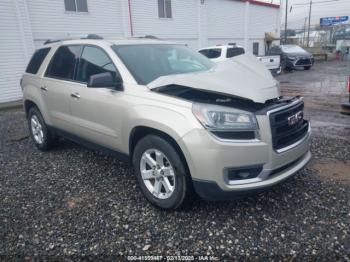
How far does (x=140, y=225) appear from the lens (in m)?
3.02

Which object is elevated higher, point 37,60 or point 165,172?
point 37,60

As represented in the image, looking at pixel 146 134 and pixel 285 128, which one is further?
pixel 146 134

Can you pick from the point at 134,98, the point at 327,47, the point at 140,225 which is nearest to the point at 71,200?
the point at 140,225

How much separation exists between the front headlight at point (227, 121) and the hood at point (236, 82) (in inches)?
7.9

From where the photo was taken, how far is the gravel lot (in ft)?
8.75

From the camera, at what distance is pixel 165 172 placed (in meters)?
3.07

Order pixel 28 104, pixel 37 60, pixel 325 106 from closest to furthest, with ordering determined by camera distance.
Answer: pixel 37 60 → pixel 28 104 → pixel 325 106

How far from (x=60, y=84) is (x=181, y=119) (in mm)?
2451

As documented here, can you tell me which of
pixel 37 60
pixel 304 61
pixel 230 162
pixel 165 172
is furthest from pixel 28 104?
pixel 304 61

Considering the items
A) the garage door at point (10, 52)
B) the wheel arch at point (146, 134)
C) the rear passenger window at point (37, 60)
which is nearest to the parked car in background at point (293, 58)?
the garage door at point (10, 52)

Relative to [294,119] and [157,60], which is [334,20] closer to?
[157,60]

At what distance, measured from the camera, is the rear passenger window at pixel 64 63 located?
169 inches

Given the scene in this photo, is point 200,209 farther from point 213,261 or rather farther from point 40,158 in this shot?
point 40,158

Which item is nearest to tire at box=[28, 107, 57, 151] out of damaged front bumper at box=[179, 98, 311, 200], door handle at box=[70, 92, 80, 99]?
door handle at box=[70, 92, 80, 99]
